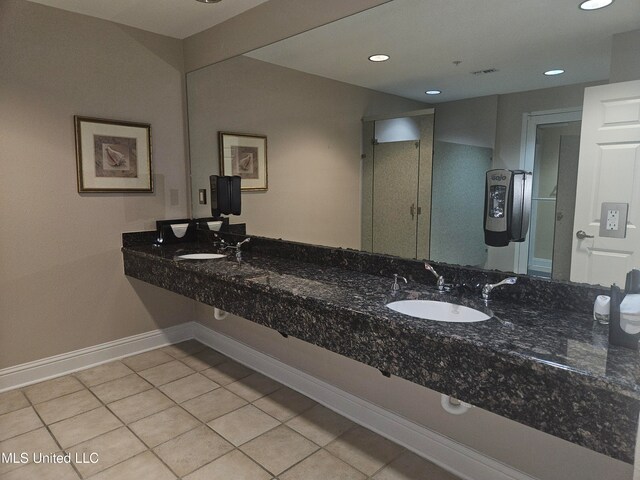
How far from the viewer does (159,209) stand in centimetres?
330

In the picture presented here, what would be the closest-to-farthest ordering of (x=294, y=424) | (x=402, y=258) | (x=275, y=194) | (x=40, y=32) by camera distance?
(x=402, y=258)
(x=294, y=424)
(x=40, y=32)
(x=275, y=194)

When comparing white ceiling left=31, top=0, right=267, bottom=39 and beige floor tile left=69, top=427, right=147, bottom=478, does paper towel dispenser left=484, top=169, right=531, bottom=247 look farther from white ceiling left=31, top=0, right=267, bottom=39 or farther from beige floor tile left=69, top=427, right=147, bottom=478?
beige floor tile left=69, top=427, right=147, bottom=478

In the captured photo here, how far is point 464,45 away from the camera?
6.33 ft

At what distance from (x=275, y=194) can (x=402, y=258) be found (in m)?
1.09

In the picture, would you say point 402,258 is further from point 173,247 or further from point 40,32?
point 40,32

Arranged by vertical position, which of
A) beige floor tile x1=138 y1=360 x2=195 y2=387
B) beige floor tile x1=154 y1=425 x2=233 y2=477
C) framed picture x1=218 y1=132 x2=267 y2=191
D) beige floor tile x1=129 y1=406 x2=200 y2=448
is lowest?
beige floor tile x1=154 y1=425 x2=233 y2=477

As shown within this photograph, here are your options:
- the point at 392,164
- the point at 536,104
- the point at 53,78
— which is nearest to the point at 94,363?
the point at 53,78

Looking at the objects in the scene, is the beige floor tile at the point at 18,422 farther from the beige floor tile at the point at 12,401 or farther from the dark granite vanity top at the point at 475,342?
the dark granite vanity top at the point at 475,342

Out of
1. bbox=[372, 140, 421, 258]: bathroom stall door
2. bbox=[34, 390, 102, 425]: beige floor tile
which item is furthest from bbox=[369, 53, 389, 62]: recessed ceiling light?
bbox=[34, 390, 102, 425]: beige floor tile

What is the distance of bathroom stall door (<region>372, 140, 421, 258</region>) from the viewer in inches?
85.4

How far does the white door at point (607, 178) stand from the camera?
57.2 inches

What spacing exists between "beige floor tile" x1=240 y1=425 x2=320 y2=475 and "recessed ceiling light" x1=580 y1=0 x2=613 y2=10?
2209mm

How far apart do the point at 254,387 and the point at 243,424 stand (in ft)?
1.37

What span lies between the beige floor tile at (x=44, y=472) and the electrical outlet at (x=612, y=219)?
245 cm
